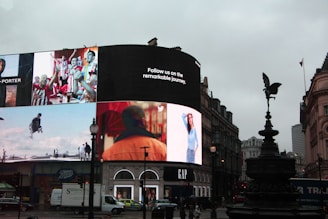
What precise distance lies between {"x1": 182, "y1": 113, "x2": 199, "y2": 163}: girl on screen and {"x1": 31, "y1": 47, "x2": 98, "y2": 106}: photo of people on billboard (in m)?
17.7

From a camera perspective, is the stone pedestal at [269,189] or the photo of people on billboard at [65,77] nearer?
the stone pedestal at [269,189]

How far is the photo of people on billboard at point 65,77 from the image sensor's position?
3152 inches

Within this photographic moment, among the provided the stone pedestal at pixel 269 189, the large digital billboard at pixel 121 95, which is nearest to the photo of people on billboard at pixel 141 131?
the large digital billboard at pixel 121 95

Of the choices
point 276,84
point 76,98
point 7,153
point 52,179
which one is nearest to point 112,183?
point 52,179

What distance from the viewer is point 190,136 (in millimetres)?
80875

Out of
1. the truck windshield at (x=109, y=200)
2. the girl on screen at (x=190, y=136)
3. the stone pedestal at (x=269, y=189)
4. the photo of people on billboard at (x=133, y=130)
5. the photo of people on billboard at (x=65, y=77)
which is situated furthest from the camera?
the photo of people on billboard at (x=65, y=77)

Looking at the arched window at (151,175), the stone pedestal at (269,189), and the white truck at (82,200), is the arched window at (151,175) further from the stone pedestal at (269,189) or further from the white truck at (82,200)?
the stone pedestal at (269,189)

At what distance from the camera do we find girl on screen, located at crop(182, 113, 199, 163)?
262 ft

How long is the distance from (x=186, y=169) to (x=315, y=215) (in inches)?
2556

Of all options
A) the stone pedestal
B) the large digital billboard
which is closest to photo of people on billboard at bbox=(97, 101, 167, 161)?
the large digital billboard

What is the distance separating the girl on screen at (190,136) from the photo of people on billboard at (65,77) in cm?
1773

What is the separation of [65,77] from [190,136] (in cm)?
2684

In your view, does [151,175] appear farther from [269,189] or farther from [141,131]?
[269,189]

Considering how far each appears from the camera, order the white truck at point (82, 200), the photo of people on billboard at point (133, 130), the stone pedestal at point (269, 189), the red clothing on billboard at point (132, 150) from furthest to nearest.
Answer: the photo of people on billboard at point (133, 130) → the red clothing on billboard at point (132, 150) → the white truck at point (82, 200) → the stone pedestal at point (269, 189)
